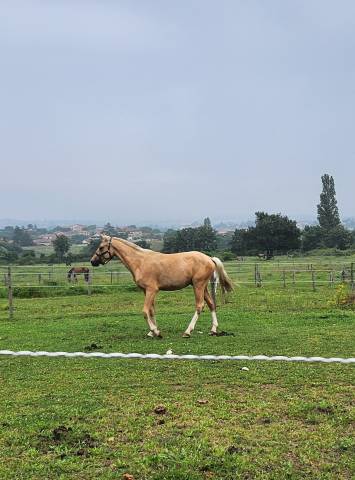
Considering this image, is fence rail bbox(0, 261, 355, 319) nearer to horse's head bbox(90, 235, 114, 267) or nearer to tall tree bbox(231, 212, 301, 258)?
horse's head bbox(90, 235, 114, 267)

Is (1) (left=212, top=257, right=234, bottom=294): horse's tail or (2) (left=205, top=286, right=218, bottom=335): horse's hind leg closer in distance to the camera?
(2) (left=205, top=286, right=218, bottom=335): horse's hind leg

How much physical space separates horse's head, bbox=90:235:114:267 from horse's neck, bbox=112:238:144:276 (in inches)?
4.8

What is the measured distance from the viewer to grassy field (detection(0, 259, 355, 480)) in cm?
397

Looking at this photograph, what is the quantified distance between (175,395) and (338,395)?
190cm

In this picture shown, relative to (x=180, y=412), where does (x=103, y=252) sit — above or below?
above

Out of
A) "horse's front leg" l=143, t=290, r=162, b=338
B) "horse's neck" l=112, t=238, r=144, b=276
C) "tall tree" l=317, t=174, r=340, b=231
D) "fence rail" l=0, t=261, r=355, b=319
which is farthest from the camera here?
"tall tree" l=317, t=174, r=340, b=231

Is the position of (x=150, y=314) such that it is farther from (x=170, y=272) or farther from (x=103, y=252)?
(x=103, y=252)

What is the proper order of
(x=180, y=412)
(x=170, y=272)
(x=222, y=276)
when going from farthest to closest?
(x=222, y=276) → (x=170, y=272) → (x=180, y=412)

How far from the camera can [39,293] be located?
973 inches

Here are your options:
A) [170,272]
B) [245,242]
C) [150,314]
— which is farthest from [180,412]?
[245,242]

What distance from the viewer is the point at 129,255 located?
10398 millimetres

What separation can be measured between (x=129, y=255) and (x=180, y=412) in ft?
18.1

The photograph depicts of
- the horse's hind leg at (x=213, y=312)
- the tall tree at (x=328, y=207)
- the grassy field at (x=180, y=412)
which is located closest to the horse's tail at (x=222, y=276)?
the horse's hind leg at (x=213, y=312)

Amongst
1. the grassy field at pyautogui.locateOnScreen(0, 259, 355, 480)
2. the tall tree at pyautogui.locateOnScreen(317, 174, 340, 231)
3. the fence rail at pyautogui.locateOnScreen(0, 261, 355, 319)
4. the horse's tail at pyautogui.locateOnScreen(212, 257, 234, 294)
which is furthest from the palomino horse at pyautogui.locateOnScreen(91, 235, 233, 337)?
the tall tree at pyautogui.locateOnScreen(317, 174, 340, 231)
